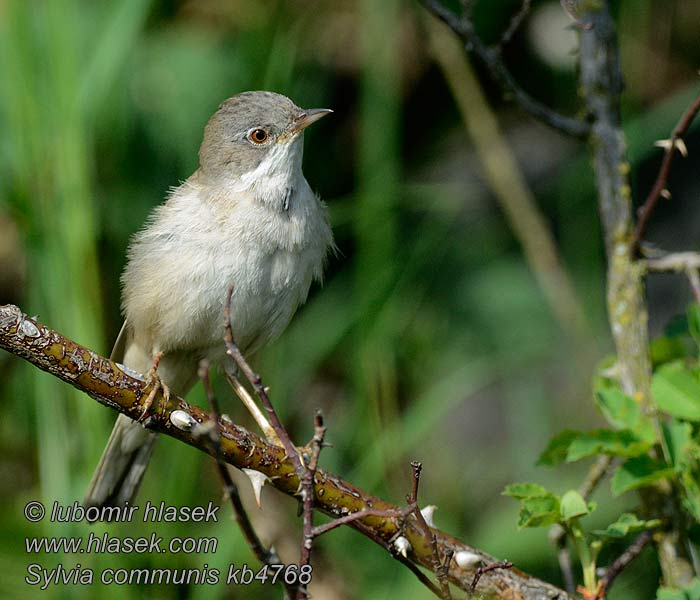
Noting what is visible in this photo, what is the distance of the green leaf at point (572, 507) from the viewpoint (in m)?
2.14

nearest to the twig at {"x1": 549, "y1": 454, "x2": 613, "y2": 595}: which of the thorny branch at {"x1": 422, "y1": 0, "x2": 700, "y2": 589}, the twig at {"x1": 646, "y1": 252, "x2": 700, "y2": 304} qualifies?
the thorny branch at {"x1": 422, "y1": 0, "x2": 700, "y2": 589}

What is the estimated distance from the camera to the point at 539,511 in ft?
7.02

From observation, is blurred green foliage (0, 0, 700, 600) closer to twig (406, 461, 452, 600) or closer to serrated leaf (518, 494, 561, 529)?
serrated leaf (518, 494, 561, 529)

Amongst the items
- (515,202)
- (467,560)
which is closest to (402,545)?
(467,560)

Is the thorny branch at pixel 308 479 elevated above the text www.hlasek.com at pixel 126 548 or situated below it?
below

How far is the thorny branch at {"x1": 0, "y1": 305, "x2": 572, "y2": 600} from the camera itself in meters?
2.07

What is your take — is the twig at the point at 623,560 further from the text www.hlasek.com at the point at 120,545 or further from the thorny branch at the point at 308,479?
the text www.hlasek.com at the point at 120,545

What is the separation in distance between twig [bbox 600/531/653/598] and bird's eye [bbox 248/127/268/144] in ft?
6.26

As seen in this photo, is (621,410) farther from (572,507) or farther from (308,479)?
(308,479)

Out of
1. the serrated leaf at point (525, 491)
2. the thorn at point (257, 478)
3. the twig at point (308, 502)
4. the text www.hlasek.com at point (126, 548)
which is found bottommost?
the twig at point (308, 502)

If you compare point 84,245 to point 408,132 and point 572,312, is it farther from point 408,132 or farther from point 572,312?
point 408,132

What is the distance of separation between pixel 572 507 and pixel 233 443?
31.4 inches

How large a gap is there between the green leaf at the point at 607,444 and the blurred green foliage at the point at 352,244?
5.08 feet

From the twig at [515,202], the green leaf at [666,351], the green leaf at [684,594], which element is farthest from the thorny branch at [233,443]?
the twig at [515,202]
